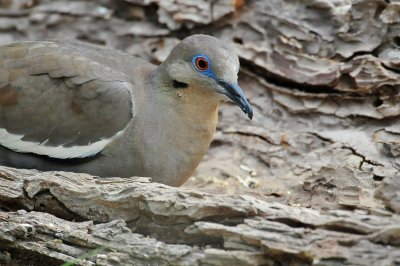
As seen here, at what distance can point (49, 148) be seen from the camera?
454 cm

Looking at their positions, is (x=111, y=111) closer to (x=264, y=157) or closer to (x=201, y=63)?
(x=201, y=63)

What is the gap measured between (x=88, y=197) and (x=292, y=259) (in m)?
1.29

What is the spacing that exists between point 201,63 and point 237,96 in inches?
12.7

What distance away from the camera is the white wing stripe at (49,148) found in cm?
449

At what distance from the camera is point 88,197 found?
3861 millimetres

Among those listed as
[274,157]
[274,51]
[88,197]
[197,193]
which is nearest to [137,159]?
[88,197]

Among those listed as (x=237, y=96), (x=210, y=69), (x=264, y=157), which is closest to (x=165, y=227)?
(x=237, y=96)

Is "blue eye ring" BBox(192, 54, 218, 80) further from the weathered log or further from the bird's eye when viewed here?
the weathered log

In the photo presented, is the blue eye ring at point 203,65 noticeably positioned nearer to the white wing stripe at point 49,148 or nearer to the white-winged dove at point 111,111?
the white-winged dove at point 111,111

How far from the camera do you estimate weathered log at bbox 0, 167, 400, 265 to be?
3.05 metres

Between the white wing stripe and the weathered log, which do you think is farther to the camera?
the white wing stripe

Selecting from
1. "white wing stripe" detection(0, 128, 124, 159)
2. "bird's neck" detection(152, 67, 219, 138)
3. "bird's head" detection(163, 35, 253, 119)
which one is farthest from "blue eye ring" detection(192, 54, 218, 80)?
"white wing stripe" detection(0, 128, 124, 159)

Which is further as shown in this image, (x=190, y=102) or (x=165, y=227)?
(x=190, y=102)

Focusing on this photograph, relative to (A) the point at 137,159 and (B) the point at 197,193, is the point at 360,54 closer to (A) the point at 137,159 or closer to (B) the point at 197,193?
(A) the point at 137,159
